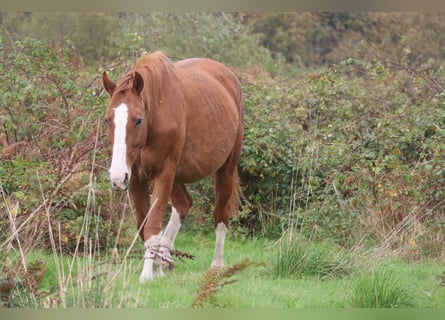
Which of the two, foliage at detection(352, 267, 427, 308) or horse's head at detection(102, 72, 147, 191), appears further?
horse's head at detection(102, 72, 147, 191)

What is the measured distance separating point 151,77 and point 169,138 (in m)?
0.55

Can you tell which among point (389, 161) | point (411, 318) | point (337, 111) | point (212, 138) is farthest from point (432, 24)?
point (411, 318)

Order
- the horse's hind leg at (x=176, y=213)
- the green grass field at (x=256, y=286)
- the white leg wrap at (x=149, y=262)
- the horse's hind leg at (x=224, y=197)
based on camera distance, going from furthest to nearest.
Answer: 1. the horse's hind leg at (x=224, y=197)
2. the horse's hind leg at (x=176, y=213)
3. the white leg wrap at (x=149, y=262)
4. the green grass field at (x=256, y=286)

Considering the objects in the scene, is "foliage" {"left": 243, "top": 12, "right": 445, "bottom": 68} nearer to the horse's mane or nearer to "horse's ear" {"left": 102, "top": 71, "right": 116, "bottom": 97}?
the horse's mane

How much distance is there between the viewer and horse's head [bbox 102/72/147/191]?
19.9 ft

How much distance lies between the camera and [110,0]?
104 inches

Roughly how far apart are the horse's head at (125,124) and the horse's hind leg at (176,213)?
1309mm

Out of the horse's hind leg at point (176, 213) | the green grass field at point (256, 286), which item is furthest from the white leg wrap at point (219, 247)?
the horse's hind leg at point (176, 213)

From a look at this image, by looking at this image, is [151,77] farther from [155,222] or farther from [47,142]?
[47,142]

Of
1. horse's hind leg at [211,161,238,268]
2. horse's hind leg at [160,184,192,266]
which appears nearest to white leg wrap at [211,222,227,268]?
horse's hind leg at [211,161,238,268]

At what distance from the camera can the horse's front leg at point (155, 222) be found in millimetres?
6715

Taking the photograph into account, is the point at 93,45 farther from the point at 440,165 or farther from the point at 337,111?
the point at 440,165

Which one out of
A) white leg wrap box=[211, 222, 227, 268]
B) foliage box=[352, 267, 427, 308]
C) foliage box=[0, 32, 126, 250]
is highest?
foliage box=[0, 32, 126, 250]

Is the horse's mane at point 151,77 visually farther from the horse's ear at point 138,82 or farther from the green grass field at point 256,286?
the green grass field at point 256,286
